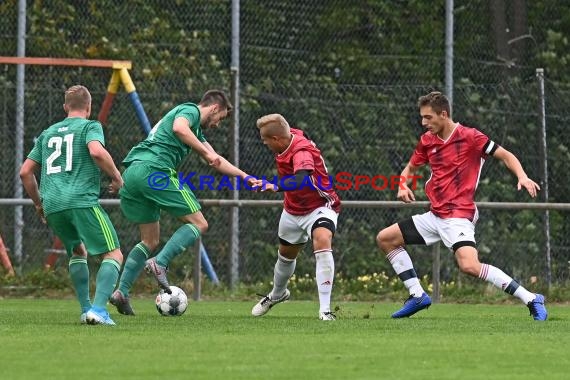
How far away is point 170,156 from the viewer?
1155cm

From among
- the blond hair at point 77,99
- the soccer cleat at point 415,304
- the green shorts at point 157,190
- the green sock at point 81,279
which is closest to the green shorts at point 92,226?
the green sock at point 81,279

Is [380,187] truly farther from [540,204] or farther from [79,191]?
[79,191]

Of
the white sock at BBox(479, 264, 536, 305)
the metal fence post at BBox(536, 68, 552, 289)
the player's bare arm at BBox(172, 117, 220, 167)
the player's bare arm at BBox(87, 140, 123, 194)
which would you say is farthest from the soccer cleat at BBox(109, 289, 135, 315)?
the metal fence post at BBox(536, 68, 552, 289)

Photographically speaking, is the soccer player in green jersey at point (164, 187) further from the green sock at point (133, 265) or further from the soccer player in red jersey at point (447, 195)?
the soccer player in red jersey at point (447, 195)

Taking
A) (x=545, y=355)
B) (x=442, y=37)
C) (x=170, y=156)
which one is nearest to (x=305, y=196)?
(x=170, y=156)

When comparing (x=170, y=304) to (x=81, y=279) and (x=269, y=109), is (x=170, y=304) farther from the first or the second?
(x=269, y=109)

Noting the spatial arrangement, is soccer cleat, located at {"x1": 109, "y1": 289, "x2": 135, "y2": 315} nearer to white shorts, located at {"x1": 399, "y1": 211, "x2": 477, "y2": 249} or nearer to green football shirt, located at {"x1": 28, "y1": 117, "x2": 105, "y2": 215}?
green football shirt, located at {"x1": 28, "y1": 117, "x2": 105, "y2": 215}

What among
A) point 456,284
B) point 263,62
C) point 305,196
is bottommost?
point 456,284

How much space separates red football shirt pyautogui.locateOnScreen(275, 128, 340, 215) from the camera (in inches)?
442

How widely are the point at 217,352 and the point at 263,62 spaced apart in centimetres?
884

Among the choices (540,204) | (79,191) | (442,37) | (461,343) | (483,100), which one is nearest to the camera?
(461,343)

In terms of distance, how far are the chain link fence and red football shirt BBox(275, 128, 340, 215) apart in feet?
14.4

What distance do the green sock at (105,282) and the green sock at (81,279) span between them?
186mm

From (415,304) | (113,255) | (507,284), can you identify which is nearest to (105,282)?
(113,255)
